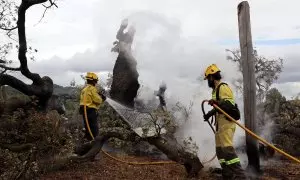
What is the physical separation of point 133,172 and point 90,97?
2.71m

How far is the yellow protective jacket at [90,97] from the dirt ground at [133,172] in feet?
4.60

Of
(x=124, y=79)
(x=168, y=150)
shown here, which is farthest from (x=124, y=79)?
(x=168, y=150)

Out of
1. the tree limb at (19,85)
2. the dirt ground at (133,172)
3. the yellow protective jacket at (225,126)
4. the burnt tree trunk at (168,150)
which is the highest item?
the tree limb at (19,85)

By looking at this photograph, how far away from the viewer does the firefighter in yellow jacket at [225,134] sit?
7.82 m

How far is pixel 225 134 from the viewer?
788 cm

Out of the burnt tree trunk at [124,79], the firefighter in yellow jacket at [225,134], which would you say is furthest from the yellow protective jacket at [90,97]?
the burnt tree trunk at [124,79]

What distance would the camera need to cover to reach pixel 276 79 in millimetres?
33031

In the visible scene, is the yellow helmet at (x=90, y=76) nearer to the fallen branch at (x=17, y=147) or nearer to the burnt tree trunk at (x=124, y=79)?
the fallen branch at (x=17, y=147)

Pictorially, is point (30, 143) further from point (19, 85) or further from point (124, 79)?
point (124, 79)

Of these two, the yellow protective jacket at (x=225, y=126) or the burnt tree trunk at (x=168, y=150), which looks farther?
the burnt tree trunk at (x=168, y=150)

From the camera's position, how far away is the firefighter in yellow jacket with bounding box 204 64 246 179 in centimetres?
782

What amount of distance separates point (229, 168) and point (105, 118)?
6.53 metres

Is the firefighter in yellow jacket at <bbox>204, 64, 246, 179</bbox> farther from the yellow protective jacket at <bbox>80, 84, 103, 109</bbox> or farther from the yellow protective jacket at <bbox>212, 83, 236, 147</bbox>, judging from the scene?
the yellow protective jacket at <bbox>80, 84, 103, 109</bbox>

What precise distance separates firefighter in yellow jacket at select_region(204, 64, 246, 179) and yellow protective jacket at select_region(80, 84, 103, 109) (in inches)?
148
